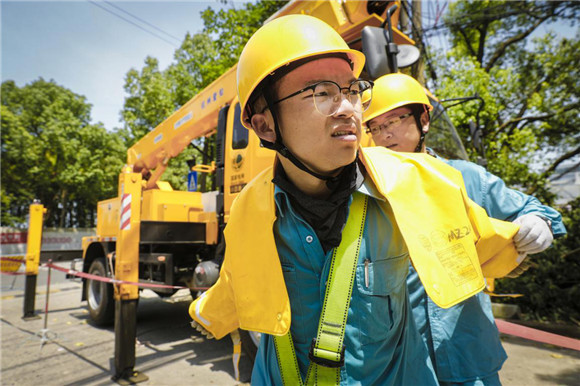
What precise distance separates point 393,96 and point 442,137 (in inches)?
86.0

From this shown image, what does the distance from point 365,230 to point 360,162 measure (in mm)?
266

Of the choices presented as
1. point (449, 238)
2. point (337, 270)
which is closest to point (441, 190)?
point (449, 238)

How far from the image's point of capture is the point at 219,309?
1.46m

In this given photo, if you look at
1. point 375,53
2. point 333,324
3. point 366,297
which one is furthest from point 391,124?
point 333,324

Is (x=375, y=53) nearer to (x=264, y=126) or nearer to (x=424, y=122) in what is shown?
(x=424, y=122)

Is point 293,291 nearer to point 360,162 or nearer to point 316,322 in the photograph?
point 316,322

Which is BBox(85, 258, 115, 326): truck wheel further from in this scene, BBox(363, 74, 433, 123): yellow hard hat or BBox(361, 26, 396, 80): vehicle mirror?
BBox(363, 74, 433, 123): yellow hard hat

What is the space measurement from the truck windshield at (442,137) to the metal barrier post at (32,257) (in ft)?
25.3

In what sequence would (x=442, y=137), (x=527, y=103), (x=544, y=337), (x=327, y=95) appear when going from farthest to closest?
(x=527, y=103) → (x=442, y=137) → (x=544, y=337) → (x=327, y=95)

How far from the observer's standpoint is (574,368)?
163 inches

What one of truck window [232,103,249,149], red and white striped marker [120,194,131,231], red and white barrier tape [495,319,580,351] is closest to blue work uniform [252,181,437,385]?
red and white barrier tape [495,319,580,351]

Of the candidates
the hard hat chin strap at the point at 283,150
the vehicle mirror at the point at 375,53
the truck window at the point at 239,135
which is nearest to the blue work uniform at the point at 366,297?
the hard hat chin strap at the point at 283,150

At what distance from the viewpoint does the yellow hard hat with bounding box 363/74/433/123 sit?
2.14m

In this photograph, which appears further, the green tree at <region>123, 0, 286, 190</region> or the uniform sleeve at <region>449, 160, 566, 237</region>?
the green tree at <region>123, 0, 286, 190</region>
